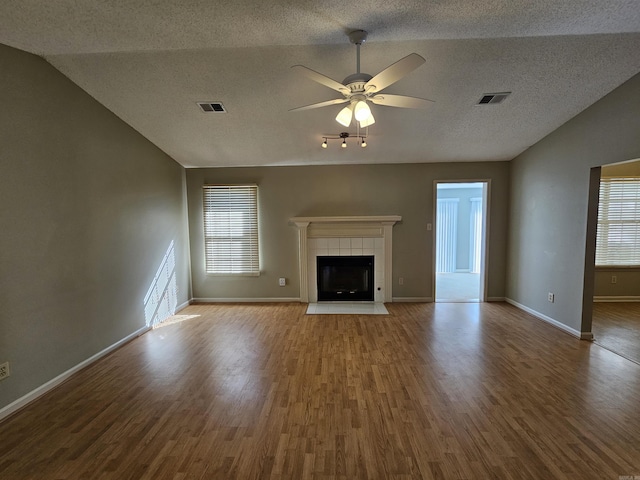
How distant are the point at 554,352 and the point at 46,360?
486 cm

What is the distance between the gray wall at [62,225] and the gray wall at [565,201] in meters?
5.38

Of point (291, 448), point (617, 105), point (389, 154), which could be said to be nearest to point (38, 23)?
point (291, 448)

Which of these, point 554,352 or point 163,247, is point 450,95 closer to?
point 554,352

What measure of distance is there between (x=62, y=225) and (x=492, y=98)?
4.48 metres

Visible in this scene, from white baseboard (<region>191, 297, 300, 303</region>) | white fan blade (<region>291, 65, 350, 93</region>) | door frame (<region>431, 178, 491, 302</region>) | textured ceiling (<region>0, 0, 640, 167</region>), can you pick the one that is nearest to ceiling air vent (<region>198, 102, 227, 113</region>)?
textured ceiling (<region>0, 0, 640, 167</region>)

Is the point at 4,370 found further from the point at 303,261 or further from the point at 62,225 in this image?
the point at 303,261

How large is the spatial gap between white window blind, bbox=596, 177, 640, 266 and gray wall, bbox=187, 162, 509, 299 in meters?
1.57

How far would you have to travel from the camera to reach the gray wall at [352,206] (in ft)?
→ 16.3

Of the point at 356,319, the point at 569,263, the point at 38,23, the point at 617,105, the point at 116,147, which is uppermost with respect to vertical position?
the point at 38,23

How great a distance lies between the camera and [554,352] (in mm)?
3053

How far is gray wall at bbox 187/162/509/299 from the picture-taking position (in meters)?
4.95

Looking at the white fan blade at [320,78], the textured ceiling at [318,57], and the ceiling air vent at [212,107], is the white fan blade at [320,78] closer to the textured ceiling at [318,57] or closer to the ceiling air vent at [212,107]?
the textured ceiling at [318,57]

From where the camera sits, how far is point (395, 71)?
6.30ft

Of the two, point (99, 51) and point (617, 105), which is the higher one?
point (99, 51)
